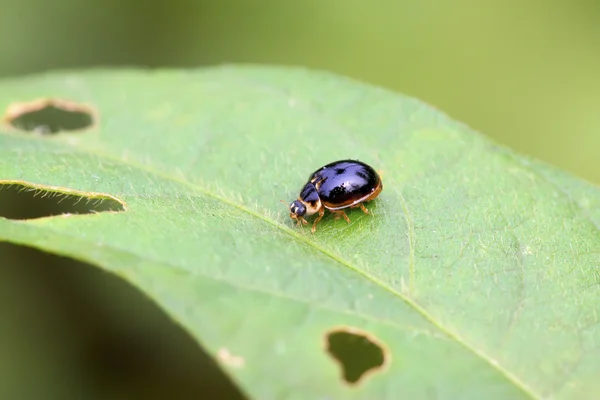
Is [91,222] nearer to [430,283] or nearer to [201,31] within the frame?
[430,283]

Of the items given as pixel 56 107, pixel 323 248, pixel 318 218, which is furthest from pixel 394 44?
pixel 323 248

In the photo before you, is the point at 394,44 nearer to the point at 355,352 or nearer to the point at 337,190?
the point at 337,190

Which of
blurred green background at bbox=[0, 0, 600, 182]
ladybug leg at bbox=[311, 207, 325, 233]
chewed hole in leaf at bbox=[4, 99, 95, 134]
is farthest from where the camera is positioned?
blurred green background at bbox=[0, 0, 600, 182]

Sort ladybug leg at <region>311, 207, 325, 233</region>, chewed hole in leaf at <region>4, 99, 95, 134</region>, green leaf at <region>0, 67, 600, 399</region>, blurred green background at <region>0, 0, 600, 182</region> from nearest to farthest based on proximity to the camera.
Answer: green leaf at <region>0, 67, 600, 399</region> → ladybug leg at <region>311, 207, 325, 233</region> → chewed hole in leaf at <region>4, 99, 95, 134</region> → blurred green background at <region>0, 0, 600, 182</region>

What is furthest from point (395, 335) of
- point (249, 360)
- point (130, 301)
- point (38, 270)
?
point (38, 270)

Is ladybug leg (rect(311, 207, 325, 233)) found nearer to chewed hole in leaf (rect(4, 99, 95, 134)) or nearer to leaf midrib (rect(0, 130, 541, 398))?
leaf midrib (rect(0, 130, 541, 398))

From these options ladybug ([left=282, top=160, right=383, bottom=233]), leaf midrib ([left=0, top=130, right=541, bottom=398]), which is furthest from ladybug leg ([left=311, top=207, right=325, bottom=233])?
leaf midrib ([left=0, top=130, right=541, bottom=398])

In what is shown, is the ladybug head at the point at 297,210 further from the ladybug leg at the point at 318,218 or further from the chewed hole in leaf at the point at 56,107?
the chewed hole in leaf at the point at 56,107
